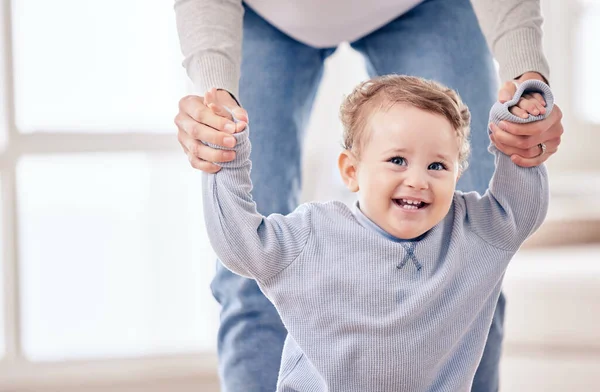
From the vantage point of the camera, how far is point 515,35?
1.21 metres

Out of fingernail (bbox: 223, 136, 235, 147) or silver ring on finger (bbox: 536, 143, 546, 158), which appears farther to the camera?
silver ring on finger (bbox: 536, 143, 546, 158)

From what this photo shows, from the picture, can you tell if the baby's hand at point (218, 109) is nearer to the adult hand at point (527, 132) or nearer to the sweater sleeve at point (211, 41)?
the sweater sleeve at point (211, 41)

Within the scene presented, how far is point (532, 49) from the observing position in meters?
1.20

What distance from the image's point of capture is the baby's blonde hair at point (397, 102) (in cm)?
114

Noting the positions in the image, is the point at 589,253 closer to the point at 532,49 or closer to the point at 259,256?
the point at 532,49

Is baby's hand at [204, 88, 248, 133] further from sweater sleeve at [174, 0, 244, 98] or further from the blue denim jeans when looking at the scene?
the blue denim jeans

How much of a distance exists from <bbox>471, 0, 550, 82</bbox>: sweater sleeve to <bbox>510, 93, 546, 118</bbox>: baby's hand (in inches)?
3.2

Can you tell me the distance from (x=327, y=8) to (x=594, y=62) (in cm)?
210

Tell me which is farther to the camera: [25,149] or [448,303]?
[25,149]

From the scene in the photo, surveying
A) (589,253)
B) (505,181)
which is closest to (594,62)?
(589,253)

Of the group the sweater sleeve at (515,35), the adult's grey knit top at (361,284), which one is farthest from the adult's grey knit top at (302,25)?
the adult's grey knit top at (361,284)

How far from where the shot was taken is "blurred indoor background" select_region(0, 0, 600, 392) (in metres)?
2.22

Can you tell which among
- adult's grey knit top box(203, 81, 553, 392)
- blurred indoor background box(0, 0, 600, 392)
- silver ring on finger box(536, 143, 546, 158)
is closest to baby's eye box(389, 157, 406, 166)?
adult's grey knit top box(203, 81, 553, 392)

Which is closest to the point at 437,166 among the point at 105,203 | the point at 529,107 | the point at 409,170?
the point at 409,170
